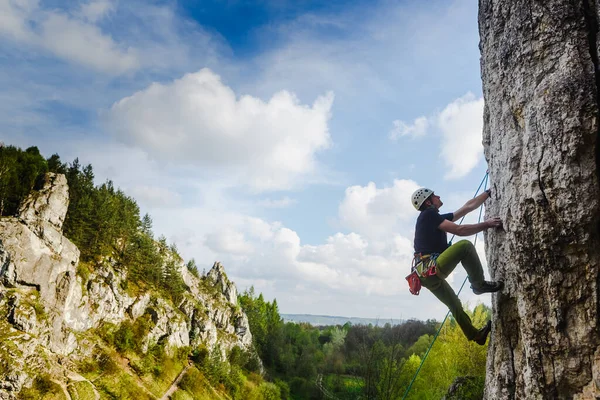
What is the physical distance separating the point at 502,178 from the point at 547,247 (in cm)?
167

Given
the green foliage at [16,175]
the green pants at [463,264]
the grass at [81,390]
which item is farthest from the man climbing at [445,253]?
the green foliage at [16,175]

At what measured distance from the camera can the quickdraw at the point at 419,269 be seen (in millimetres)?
7449

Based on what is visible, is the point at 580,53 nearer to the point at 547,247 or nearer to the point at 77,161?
the point at 547,247

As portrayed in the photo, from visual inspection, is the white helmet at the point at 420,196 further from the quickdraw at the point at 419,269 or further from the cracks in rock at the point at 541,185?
the cracks in rock at the point at 541,185

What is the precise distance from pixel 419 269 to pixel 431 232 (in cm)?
80

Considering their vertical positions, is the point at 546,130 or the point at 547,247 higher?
the point at 546,130

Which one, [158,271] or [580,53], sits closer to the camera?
[580,53]

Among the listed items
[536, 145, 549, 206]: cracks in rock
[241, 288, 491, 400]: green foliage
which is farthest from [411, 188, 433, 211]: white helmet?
[241, 288, 491, 400]: green foliage

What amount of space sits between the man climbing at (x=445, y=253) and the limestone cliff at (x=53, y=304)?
1373 inches

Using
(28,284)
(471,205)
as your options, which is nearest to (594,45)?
(471,205)

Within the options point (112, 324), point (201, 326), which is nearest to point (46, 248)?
point (112, 324)

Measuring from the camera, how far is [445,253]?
284 inches

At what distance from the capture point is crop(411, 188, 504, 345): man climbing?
7.21m

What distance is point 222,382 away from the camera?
177 ft
